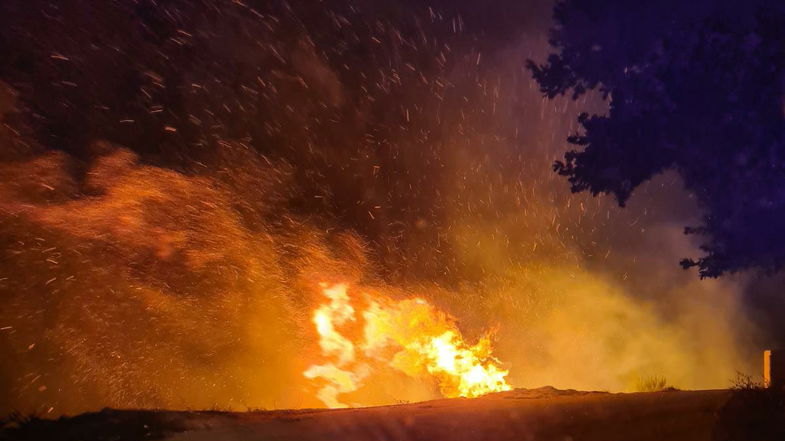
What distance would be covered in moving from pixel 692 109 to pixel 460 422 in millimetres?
7090

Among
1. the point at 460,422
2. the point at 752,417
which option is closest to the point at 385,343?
the point at 460,422

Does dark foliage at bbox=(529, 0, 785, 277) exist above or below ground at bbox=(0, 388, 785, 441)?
above

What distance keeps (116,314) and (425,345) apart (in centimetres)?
874

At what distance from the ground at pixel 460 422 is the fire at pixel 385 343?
5.85 m

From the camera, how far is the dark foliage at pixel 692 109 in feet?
30.6

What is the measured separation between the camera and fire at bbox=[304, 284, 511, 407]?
14.2 metres

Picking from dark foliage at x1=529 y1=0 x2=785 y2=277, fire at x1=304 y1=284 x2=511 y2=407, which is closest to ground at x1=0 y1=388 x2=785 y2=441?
dark foliage at x1=529 y1=0 x2=785 y2=277

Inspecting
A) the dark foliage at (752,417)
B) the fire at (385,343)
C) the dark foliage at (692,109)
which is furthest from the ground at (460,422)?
the fire at (385,343)

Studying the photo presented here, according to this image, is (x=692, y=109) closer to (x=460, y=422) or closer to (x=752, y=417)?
(x=752, y=417)

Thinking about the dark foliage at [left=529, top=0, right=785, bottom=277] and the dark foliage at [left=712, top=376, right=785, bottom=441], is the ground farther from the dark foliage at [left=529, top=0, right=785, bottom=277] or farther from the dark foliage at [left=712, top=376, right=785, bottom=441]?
the dark foliage at [left=529, top=0, right=785, bottom=277]

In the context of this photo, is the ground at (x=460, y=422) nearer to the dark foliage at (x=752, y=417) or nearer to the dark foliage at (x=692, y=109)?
the dark foliage at (x=752, y=417)

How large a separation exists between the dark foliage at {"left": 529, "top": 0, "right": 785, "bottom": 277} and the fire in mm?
5682

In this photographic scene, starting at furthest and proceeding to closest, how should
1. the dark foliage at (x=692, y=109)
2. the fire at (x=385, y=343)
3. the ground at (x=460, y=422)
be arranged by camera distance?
the fire at (x=385, y=343), the dark foliage at (x=692, y=109), the ground at (x=460, y=422)

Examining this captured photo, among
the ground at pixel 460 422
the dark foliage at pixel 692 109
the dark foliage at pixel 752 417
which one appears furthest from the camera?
the dark foliage at pixel 692 109
